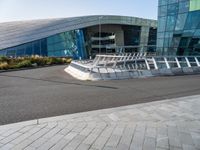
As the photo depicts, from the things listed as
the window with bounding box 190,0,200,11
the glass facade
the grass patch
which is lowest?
the grass patch

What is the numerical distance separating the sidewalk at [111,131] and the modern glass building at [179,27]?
24.8m

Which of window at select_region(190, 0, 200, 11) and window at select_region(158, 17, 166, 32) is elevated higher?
window at select_region(190, 0, 200, 11)

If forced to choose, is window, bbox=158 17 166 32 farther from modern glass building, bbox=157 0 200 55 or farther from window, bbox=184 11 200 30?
window, bbox=184 11 200 30

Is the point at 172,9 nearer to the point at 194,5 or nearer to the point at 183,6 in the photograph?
the point at 183,6

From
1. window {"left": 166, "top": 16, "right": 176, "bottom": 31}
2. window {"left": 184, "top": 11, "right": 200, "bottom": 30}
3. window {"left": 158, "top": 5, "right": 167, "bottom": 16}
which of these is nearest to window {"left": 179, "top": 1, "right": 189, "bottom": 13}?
window {"left": 184, "top": 11, "right": 200, "bottom": 30}

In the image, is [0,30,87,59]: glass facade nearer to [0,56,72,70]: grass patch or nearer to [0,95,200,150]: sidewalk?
[0,56,72,70]: grass patch

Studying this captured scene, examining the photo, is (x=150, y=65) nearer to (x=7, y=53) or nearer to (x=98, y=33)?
(x=7, y=53)

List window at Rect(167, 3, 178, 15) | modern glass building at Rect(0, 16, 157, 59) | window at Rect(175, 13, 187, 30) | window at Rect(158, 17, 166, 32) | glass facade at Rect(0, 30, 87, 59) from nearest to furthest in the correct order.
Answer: window at Rect(175, 13, 187, 30) → window at Rect(167, 3, 178, 15) → window at Rect(158, 17, 166, 32) → glass facade at Rect(0, 30, 87, 59) → modern glass building at Rect(0, 16, 157, 59)

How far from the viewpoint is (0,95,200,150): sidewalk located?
405 centimetres

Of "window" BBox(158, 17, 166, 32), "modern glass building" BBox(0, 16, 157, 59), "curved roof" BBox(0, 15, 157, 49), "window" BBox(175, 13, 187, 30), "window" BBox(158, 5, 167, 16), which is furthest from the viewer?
"curved roof" BBox(0, 15, 157, 49)

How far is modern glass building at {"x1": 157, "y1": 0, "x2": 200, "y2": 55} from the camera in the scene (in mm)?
28234

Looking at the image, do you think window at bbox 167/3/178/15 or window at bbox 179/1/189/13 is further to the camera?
window at bbox 167/3/178/15

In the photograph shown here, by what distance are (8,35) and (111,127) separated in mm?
50936

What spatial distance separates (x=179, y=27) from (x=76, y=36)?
1101 inches
